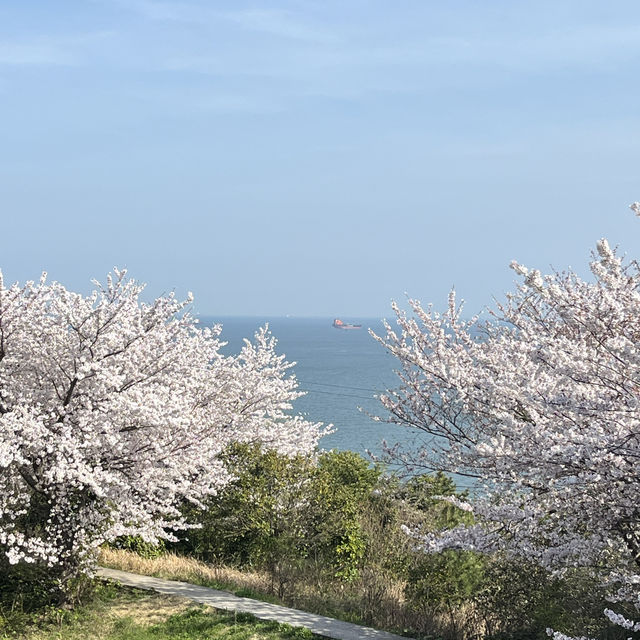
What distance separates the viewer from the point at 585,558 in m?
7.67

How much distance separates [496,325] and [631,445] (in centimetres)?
688

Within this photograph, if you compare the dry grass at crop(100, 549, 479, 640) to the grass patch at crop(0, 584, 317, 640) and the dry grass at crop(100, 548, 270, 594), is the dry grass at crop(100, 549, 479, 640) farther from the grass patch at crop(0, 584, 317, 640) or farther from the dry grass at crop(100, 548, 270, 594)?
the grass patch at crop(0, 584, 317, 640)

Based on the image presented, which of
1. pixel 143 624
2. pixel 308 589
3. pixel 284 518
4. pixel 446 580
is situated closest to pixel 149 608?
pixel 143 624

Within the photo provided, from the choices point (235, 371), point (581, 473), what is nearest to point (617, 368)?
point (581, 473)

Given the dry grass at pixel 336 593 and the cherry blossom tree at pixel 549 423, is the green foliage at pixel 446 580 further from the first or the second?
the cherry blossom tree at pixel 549 423

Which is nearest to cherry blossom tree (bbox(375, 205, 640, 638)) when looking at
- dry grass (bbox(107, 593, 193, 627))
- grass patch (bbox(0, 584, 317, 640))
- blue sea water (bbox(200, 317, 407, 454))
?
blue sea water (bbox(200, 317, 407, 454))

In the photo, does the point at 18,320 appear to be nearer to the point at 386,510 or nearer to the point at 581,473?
the point at 581,473

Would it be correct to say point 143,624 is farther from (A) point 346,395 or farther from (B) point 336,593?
(A) point 346,395

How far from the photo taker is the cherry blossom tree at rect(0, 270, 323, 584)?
30.0 feet

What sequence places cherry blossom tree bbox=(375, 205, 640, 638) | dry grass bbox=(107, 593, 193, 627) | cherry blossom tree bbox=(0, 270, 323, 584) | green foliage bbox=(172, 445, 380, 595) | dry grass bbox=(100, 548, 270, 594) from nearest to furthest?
cherry blossom tree bbox=(375, 205, 640, 638), cherry blossom tree bbox=(0, 270, 323, 584), dry grass bbox=(107, 593, 193, 627), dry grass bbox=(100, 548, 270, 594), green foliage bbox=(172, 445, 380, 595)

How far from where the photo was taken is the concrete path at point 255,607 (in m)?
9.80

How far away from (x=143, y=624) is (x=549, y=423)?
6293 millimetres

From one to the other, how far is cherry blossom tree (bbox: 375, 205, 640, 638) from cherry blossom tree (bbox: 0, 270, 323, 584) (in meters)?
3.12

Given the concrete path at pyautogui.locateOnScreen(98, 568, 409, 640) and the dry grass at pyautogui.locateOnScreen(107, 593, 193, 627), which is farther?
the dry grass at pyautogui.locateOnScreen(107, 593, 193, 627)
